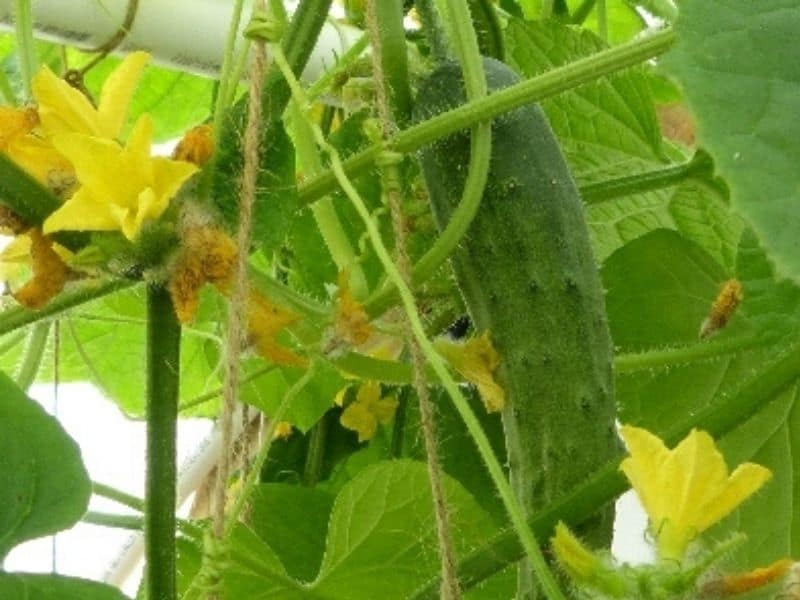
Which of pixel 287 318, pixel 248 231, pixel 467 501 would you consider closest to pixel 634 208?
pixel 467 501

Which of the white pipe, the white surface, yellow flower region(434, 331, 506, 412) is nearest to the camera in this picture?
yellow flower region(434, 331, 506, 412)

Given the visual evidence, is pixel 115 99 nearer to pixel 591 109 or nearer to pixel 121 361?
pixel 591 109

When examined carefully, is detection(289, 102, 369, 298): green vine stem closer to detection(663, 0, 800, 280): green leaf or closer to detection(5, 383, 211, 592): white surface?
detection(663, 0, 800, 280): green leaf

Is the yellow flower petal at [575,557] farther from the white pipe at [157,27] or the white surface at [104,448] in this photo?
the white surface at [104,448]

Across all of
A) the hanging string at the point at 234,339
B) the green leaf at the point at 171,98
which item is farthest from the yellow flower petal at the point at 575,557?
the green leaf at the point at 171,98

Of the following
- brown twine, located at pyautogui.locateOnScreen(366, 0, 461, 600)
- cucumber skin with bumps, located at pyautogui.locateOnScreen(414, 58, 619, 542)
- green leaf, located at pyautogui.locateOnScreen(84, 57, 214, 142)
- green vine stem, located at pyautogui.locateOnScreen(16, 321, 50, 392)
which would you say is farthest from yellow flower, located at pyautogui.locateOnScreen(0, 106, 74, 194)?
green leaf, located at pyautogui.locateOnScreen(84, 57, 214, 142)

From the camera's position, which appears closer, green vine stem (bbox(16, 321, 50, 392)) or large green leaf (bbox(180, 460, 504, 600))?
large green leaf (bbox(180, 460, 504, 600))

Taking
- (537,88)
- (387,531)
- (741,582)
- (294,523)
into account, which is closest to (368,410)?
(294,523)
